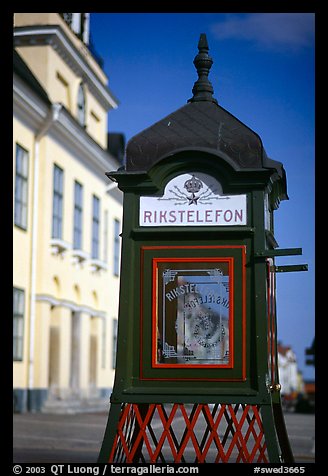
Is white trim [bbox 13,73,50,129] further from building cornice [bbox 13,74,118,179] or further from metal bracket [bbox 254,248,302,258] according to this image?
metal bracket [bbox 254,248,302,258]

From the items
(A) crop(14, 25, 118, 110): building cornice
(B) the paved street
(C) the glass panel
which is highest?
(A) crop(14, 25, 118, 110): building cornice

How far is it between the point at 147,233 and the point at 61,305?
67.3 feet

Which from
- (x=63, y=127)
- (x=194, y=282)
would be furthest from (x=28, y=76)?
(x=194, y=282)

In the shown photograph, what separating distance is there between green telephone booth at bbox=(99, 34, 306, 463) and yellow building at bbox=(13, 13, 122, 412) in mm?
15737

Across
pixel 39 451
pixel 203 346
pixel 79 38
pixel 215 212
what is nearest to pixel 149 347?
pixel 203 346

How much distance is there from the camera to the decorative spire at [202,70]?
7312 mm

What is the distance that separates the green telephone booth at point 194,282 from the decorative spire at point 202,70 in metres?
0.28

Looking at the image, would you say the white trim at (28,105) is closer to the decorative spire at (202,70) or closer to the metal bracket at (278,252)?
the decorative spire at (202,70)

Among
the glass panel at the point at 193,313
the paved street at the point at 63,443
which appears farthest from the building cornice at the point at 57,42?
the glass panel at the point at 193,313

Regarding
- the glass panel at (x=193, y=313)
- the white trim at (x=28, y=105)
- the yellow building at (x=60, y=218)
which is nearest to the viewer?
the glass panel at (x=193, y=313)

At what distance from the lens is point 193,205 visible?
6.92 m

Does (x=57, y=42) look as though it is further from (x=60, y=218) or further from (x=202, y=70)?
(x=202, y=70)

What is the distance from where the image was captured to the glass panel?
22.2 feet

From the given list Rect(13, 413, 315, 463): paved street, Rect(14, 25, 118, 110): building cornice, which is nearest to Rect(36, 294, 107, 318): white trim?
Rect(13, 413, 315, 463): paved street
